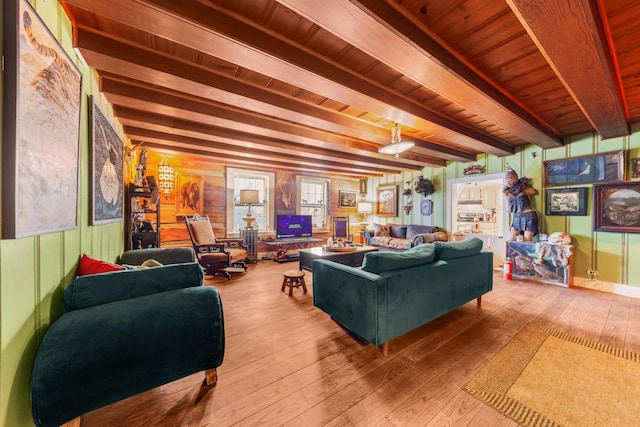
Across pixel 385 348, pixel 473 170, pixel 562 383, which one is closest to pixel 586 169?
pixel 473 170

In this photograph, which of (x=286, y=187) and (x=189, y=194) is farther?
(x=286, y=187)

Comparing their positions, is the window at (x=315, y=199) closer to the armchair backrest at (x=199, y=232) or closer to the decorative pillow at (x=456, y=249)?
the armchair backrest at (x=199, y=232)

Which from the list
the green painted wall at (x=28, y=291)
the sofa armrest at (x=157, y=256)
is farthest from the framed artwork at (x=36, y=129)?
the sofa armrest at (x=157, y=256)

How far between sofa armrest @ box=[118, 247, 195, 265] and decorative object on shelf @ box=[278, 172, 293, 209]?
3263 mm

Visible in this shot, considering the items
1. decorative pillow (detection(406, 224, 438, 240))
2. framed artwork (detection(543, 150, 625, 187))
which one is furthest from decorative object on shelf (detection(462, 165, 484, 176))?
decorative pillow (detection(406, 224, 438, 240))

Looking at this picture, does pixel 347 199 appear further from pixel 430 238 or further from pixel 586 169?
pixel 586 169

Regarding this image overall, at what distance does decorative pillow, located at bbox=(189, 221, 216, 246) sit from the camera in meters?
4.07

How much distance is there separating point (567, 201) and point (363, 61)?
429cm

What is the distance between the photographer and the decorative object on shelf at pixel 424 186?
573 cm

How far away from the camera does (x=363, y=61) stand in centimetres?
191

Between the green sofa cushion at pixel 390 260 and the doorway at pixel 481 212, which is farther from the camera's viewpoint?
the doorway at pixel 481 212

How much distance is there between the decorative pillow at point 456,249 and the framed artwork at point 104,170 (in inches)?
119

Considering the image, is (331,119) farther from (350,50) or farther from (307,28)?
(307,28)

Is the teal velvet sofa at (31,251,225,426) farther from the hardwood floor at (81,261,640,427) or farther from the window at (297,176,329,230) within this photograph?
the window at (297,176,329,230)
